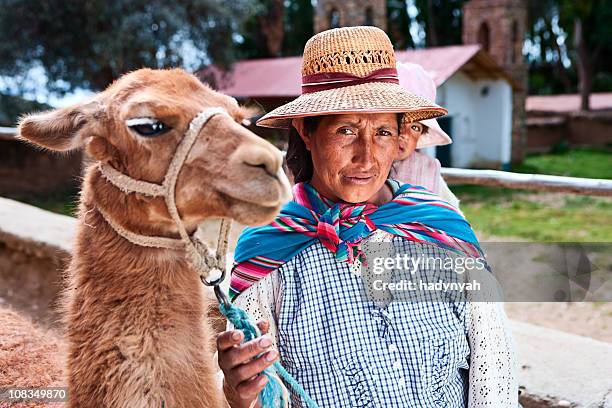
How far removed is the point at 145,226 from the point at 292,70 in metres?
19.5

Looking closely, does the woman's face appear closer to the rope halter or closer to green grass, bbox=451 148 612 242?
the rope halter

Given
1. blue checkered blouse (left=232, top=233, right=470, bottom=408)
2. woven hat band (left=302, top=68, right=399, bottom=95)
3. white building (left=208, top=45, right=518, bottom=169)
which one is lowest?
white building (left=208, top=45, right=518, bottom=169)

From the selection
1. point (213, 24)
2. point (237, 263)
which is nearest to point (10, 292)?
point (237, 263)

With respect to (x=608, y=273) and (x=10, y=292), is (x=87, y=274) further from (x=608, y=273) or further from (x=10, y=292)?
(x=608, y=273)

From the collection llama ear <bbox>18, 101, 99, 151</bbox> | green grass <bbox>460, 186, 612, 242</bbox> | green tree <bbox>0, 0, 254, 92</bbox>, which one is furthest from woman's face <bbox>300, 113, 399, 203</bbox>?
green tree <bbox>0, 0, 254, 92</bbox>

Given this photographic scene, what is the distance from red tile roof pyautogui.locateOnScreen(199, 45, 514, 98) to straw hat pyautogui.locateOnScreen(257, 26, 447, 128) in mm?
15730

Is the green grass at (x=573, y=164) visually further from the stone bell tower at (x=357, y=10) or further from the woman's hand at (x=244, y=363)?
the woman's hand at (x=244, y=363)

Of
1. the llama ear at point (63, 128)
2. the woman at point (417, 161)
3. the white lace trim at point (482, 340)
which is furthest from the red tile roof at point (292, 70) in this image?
the llama ear at point (63, 128)

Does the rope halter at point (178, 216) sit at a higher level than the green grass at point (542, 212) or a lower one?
higher

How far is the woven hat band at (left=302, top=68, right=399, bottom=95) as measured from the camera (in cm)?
200

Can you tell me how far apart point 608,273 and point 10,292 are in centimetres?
721

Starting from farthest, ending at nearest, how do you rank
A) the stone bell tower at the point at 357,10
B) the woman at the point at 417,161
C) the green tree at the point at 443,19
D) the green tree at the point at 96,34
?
the green tree at the point at 443,19 < the stone bell tower at the point at 357,10 < the green tree at the point at 96,34 < the woman at the point at 417,161

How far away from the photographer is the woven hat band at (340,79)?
78.8 inches

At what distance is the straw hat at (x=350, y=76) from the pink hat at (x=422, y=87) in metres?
0.89
